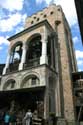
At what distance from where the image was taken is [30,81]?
18.9m

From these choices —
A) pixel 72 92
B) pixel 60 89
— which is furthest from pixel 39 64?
pixel 72 92

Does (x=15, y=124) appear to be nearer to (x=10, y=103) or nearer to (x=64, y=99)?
(x=10, y=103)

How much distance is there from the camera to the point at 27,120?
39.7ft

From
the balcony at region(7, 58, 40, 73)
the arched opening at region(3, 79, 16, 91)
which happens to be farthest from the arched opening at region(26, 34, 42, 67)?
the arched opening at region(3, 79, 16, 91)

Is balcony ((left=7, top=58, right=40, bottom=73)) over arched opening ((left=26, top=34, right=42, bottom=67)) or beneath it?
beneath

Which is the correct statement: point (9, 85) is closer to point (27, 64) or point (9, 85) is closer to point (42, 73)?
point (27, 64)

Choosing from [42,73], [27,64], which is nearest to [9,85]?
[27,64]

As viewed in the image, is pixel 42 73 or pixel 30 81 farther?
pixel 30 81

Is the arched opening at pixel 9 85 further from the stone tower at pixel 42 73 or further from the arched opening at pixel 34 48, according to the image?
the arched opening at pixel 34 48

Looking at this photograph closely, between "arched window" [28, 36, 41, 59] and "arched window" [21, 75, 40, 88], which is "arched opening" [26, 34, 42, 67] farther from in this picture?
"arched window" [21, 75, 40, 88]

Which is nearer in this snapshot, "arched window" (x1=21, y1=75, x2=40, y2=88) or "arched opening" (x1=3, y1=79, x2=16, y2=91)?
"arched window" (x1=21, y1=75, x2=40, y2=88)

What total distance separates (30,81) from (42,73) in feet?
5.99

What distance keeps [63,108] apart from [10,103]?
245 inches

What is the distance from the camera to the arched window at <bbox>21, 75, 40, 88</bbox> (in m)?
18.7
